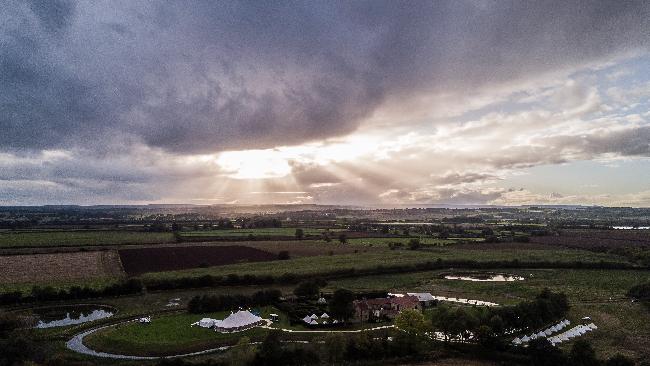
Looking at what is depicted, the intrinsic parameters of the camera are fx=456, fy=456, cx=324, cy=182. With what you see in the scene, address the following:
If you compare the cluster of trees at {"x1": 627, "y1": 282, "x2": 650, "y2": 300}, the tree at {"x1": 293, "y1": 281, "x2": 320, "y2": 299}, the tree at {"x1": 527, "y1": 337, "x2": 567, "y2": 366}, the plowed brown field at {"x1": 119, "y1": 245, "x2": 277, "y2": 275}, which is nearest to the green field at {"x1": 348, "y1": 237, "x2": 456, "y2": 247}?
the plowed brown field at {"x1": 119, "y1": 245, "x2": 277, "y2": 275}

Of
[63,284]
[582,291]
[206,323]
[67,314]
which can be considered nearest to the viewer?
[206,323]

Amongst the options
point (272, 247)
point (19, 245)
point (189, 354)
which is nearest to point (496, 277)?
point (272, 247)

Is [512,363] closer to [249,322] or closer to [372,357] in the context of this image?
[372,357]

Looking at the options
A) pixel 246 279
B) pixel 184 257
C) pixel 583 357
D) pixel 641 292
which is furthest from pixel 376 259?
pixel 583 357

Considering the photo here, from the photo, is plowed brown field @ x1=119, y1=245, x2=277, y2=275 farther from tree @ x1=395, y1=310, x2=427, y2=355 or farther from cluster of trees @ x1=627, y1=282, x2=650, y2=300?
cluster of trees @ x1=627, y1=282, x2=650, y2=300

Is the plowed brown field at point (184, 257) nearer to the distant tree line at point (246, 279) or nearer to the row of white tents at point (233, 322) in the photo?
the distant tree line at point (246, 279)

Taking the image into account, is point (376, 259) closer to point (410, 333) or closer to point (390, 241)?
point (390, 241)
